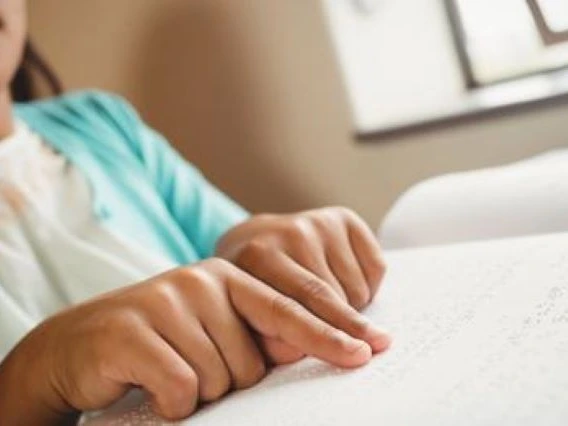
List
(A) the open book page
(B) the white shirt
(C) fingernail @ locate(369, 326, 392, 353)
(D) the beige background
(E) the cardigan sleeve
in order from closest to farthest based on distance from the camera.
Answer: (A) the open book page
(C) fingernail @ locate(369, 326, 392, 353)
(B) the white shirt
(E) the cardigan sleeve
(D) the beige background

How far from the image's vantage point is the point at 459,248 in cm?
59

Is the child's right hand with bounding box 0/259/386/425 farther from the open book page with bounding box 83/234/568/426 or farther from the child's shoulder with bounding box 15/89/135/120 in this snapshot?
the child's shoulder with bounding box 15/89/135/120

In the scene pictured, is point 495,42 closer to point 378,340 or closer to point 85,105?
point 85,105

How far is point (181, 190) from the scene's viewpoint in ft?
3.14

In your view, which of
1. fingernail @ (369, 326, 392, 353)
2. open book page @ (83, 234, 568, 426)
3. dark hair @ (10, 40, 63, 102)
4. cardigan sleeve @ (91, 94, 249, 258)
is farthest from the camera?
dark hair @ (10, 40, 63, 102)

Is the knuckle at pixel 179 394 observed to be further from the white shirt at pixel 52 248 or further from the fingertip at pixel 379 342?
the white shirt at pixel 52 248

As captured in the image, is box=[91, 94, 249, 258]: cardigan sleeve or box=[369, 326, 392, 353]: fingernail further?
box=[91, 94, 249, 258]: cardigan sleeve

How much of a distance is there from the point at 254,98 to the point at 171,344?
74 centimetres

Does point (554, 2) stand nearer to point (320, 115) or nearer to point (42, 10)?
point (320, 115)

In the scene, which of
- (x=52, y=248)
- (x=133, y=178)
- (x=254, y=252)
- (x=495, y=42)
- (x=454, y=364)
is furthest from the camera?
(x=495, y=42)

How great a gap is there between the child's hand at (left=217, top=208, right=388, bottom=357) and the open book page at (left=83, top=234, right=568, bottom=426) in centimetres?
2

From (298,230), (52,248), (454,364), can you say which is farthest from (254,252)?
(52,248)

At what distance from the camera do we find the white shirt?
786 mm

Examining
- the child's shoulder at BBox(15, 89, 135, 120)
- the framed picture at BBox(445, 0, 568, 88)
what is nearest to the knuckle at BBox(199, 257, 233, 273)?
the child's shoulder at BBox(15, 89, 135, 120)
